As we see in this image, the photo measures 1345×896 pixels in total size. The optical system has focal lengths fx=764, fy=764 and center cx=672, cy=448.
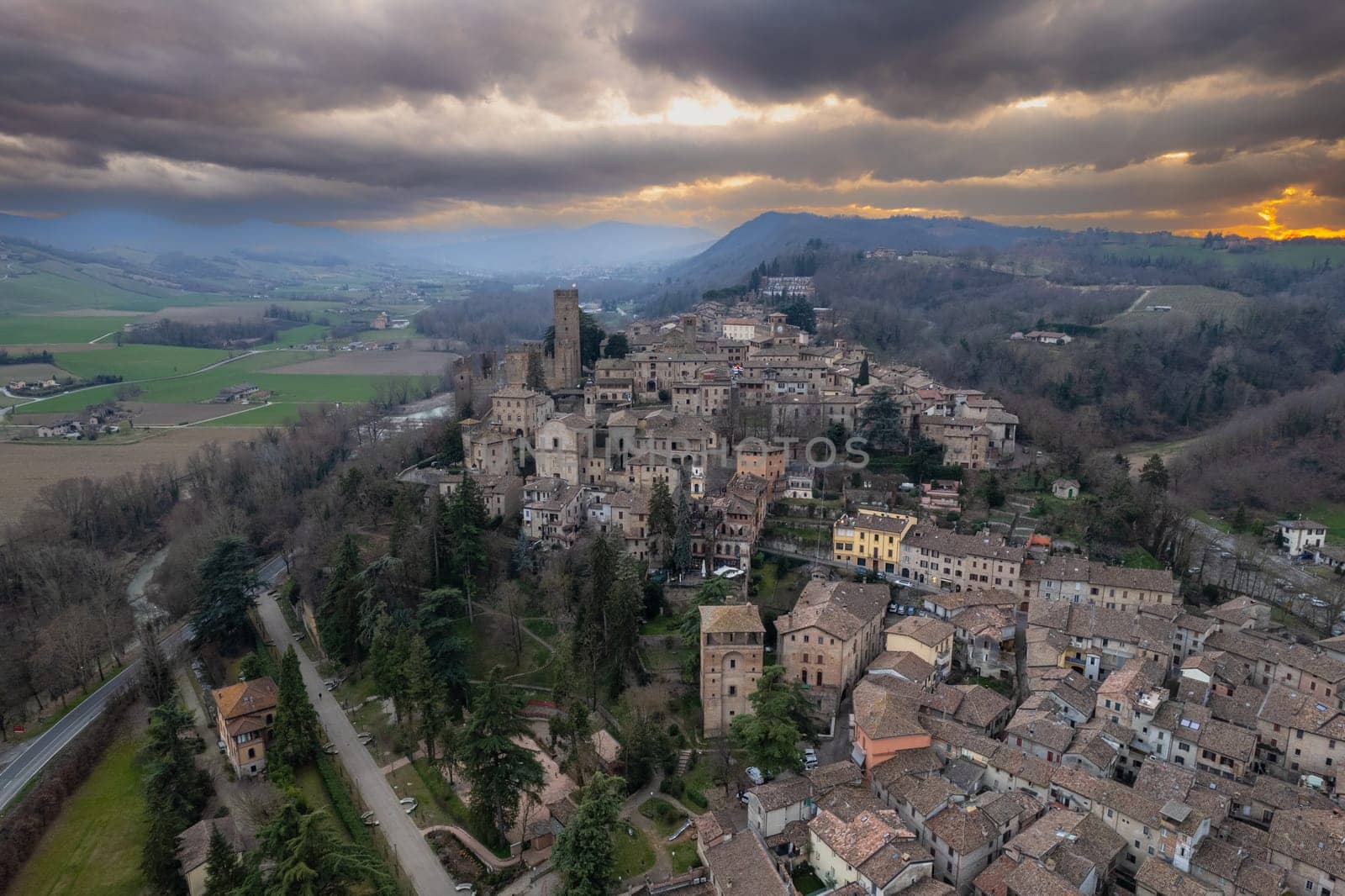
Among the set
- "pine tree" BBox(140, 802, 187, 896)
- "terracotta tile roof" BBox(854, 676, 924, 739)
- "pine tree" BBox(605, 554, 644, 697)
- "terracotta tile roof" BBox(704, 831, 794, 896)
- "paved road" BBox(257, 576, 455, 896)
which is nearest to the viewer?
"terracotta tile roof" BBox(704, 831, 794, 896)

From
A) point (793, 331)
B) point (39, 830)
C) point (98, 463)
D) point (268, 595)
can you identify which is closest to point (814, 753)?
point (39, 830)

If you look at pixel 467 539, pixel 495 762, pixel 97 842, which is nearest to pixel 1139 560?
pixel 495 762

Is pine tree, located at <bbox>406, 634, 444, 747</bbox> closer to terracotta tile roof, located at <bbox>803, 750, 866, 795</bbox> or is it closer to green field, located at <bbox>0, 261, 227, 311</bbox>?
terracotta tile roof, located at <bbox>803, 750, 866, 795</bbox>

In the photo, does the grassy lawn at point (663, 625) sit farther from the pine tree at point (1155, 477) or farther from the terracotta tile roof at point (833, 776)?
the pine tree at point (1155, 477)

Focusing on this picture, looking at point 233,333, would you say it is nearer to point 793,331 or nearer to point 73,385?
point 73,385

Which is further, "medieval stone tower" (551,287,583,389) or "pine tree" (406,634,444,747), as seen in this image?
"medieval stone tower" (551,287,583,389)

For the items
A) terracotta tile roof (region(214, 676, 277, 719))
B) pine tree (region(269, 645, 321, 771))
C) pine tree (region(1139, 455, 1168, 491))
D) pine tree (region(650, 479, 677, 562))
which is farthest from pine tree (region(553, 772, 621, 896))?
pine tree (region(1139, 455, 1168, 491))

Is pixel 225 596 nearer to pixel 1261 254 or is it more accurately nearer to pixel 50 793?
pixel 50 793
